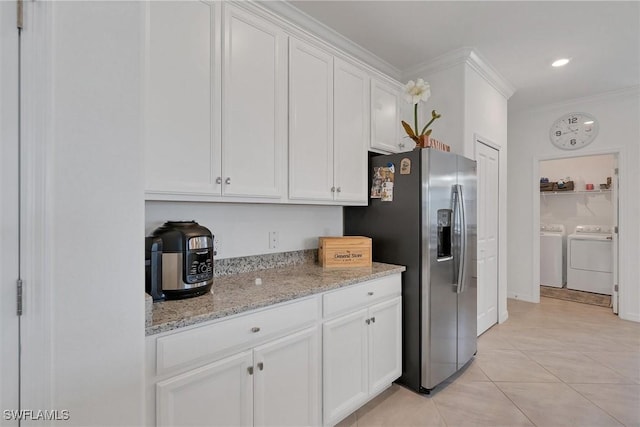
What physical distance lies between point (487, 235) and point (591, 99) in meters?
2.47

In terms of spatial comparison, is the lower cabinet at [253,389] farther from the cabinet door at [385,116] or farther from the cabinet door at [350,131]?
the cabinet door at [385,116]

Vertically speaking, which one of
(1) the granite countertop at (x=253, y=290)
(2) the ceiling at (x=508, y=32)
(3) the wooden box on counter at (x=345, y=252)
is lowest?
(1) the granite countertop at (x=253, y=290)

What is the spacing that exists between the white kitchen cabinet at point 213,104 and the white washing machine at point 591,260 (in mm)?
5270

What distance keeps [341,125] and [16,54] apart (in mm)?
1691

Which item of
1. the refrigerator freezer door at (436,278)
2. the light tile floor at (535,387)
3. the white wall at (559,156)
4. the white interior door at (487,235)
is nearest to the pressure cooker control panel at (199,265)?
the light tile floor at (535,387)

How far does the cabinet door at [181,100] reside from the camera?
136 cm

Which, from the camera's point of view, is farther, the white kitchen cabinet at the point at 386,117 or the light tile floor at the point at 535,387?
the white kitchen cabinet at the point at 386,117

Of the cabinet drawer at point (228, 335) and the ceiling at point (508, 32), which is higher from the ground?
the ceiling at point (508, 32)

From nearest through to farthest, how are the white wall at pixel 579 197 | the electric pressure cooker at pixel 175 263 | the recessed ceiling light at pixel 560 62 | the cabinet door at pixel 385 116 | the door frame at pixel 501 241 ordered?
the electric pressure cooker at pixel 175 263 < the cabinet door at pixel 385 116 < the recessed ceiling light at pixel 560 62 < the door frame at pixel 501 241 < the white wall at pixel 579 197

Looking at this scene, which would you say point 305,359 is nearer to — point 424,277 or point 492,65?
point 424,277

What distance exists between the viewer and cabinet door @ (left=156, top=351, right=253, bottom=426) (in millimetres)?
1141

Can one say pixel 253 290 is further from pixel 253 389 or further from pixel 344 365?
pixel 344 365

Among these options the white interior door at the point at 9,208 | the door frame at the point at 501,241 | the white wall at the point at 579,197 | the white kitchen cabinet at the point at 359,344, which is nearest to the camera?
the white interior door at the point at 9,208

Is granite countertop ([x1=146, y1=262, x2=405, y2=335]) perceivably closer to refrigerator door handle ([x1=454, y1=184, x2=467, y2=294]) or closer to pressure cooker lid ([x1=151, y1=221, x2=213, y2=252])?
pressure cooker lid ([x1=151, y1=221, x2=213, y2=252])
